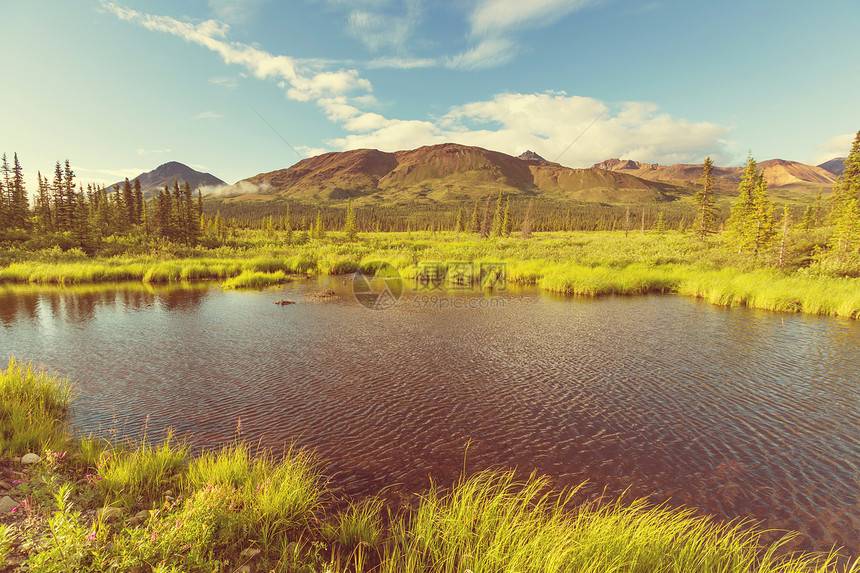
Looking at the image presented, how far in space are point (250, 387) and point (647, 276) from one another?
28.9 m

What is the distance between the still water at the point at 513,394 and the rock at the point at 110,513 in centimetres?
302

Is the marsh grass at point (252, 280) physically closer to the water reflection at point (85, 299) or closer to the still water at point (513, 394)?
the water reflection at point (85, 299)

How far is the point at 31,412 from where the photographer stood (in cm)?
710

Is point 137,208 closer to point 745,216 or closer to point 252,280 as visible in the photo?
point 252,280

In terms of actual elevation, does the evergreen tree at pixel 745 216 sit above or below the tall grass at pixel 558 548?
above

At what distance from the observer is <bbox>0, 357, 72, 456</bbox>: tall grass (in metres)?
6.02

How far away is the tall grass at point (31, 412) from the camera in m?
6.02

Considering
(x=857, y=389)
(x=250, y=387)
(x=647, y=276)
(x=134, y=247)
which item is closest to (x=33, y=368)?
(x=250, y=387)

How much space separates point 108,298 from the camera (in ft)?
75.7
